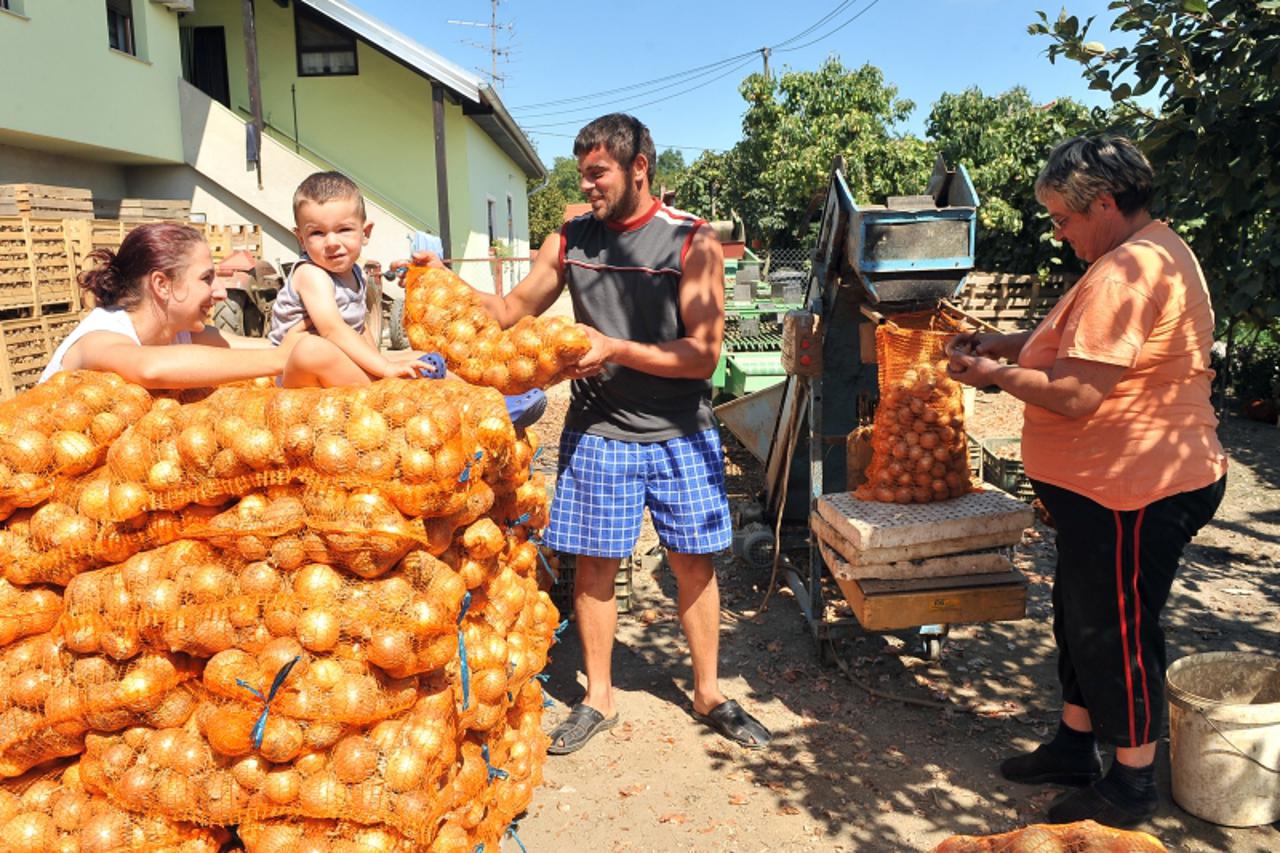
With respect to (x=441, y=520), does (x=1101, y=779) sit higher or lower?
lower

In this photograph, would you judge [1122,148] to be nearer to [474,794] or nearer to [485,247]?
[474,794]

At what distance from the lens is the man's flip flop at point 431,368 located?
2588 mm

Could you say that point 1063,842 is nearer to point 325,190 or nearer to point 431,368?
point 431,368

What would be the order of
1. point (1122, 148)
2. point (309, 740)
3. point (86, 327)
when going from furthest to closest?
point (1122, 148), point (86, 327), point (309, 740)

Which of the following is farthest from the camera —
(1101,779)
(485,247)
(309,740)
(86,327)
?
(485,247)

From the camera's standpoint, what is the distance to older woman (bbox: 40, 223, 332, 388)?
7.89 feet

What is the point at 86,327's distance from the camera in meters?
2.54

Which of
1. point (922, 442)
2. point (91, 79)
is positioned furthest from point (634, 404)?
point (91, 79)

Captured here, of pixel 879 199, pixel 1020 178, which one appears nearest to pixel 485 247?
pixel 879 199

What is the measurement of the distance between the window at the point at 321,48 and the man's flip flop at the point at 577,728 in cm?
1724

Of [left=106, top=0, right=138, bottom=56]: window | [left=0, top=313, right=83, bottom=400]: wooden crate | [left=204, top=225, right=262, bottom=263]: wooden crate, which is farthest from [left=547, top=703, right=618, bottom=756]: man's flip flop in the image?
[left=106, top=0, right=138, bottom=56]: window

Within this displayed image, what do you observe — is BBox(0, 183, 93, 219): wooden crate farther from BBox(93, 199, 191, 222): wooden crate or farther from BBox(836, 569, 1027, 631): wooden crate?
BBox(836, 569, 1027, 631): wooden crate

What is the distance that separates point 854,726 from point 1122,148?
95.6 inches

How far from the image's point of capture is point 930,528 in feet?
11.8
